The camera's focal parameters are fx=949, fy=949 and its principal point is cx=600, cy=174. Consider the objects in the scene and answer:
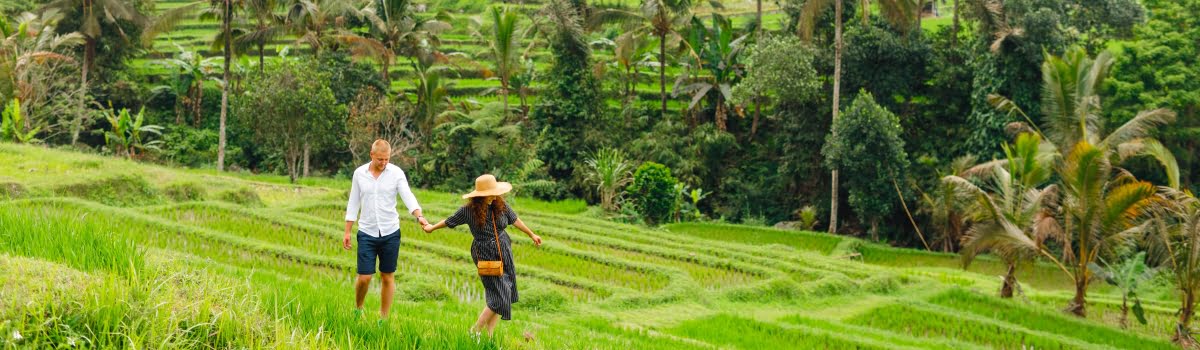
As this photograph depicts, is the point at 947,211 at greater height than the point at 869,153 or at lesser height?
lesser

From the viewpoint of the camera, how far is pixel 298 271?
930 cm

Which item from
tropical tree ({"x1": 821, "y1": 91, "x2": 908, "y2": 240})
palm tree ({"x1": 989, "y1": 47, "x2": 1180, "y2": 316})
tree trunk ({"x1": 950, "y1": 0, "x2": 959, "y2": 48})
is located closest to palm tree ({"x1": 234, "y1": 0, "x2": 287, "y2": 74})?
tropical tree ({"x1": 821, "y1": 91, "x2": 908, "y2": 240})

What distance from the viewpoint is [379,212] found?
5.57 metres

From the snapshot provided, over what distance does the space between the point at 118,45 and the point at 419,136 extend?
29.9 ft

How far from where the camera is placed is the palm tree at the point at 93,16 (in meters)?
23.6

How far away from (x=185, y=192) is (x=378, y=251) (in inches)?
374

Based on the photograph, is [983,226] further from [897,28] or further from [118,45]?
[118,45]

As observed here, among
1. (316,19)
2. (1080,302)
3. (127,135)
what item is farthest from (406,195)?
(127,135)

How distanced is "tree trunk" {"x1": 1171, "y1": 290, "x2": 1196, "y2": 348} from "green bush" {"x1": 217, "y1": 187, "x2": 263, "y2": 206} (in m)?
12.0

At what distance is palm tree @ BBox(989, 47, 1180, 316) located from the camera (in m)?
10.3

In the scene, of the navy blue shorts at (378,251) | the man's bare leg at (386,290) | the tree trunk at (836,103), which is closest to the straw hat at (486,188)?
the navy blue shorts at (378,251)

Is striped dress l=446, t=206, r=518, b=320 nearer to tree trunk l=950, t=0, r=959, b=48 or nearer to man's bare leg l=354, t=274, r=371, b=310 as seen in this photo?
man's bare leg l=354, t=274, r=371, b=310

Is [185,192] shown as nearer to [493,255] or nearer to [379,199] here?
[379,199]

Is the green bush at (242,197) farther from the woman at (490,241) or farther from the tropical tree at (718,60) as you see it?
the tropical tree at (718,60)
